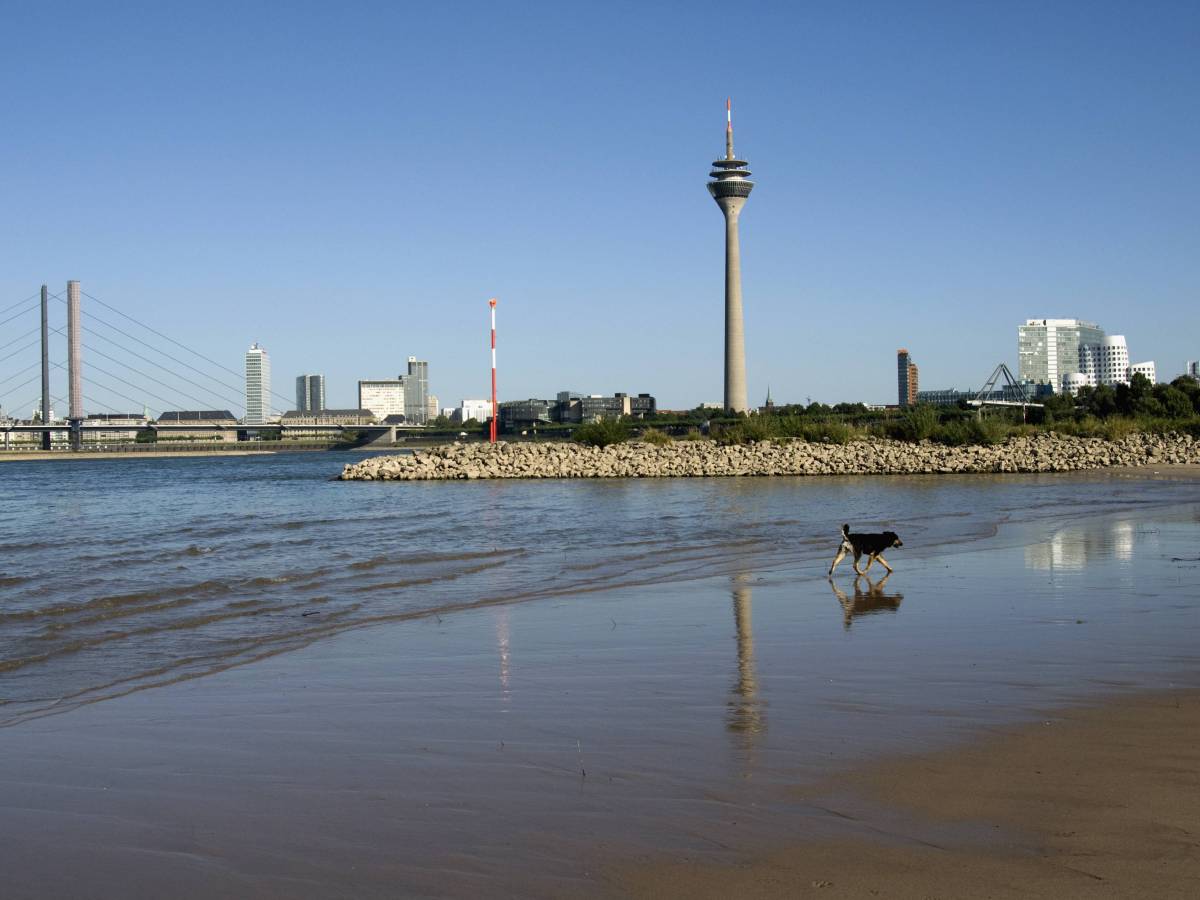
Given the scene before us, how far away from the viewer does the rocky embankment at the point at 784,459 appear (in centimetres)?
3481

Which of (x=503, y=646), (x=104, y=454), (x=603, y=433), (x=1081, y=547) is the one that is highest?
(x=603, y=433)

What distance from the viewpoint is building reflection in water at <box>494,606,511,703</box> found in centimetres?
602

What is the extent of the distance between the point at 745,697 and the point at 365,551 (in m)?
9.38

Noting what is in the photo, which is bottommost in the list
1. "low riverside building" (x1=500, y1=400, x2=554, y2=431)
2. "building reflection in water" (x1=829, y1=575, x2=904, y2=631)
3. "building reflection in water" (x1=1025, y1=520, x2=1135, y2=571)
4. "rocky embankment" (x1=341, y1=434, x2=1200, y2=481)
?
"building reflection in water" (x1=829, y1=575, x2=904, y2=631)

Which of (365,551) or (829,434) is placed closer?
(365,551)

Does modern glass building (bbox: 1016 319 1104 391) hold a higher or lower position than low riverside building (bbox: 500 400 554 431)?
higher

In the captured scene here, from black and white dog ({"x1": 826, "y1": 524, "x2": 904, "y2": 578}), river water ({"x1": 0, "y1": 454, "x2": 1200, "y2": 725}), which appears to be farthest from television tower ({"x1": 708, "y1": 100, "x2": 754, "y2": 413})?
black and white dog ({"x1": 826, "y1": 524, "x2": 904, "y2": 578})

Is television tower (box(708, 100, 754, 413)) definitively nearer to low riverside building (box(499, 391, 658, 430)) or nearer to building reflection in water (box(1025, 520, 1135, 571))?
low riverside building (box(499, 391, 658, 430))

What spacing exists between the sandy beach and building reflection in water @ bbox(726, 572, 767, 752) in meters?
0.03

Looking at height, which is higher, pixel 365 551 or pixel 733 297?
pixel 733 297

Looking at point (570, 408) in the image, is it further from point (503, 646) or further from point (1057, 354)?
point (503, 646)

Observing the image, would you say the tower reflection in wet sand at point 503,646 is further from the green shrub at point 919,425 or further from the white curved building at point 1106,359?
the white curved building at point 1106,359

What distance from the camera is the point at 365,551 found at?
14227 mm

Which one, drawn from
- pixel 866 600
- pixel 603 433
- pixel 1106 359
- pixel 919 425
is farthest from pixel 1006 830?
pixel 1106 359
